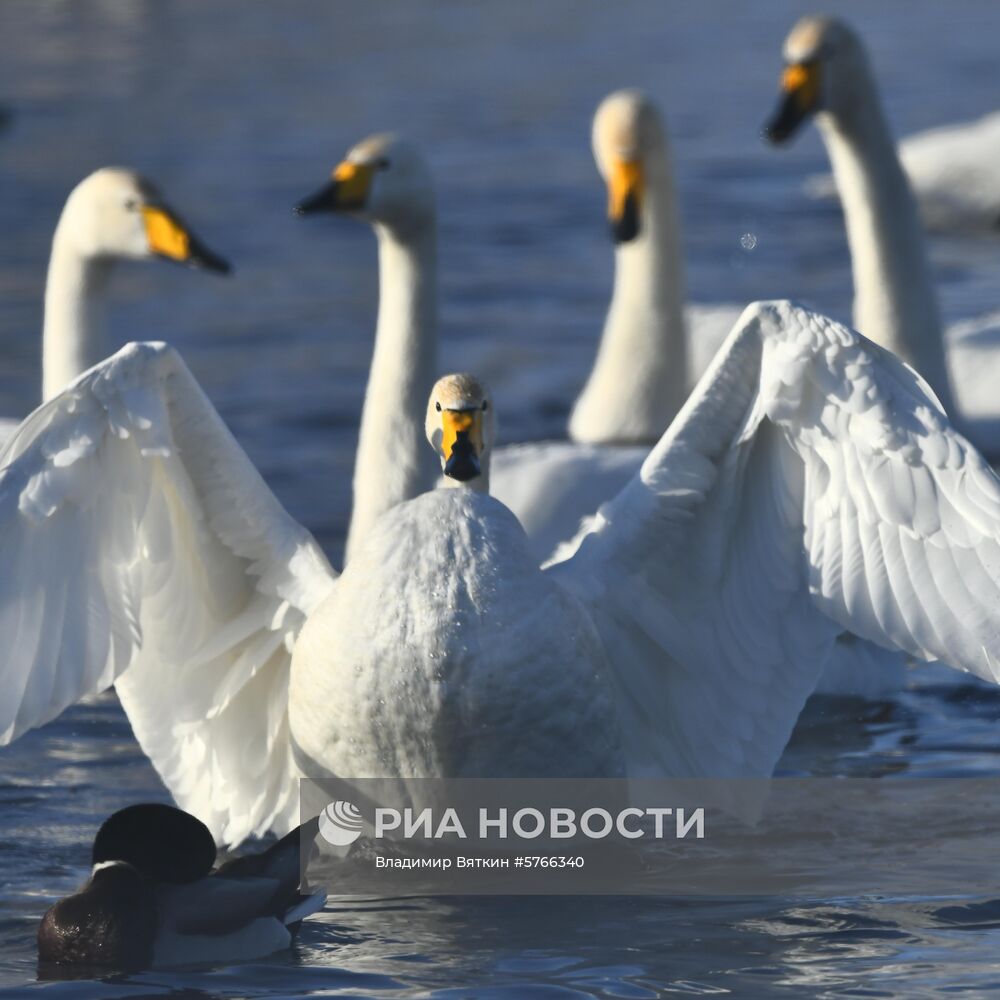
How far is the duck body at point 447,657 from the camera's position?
5.99m

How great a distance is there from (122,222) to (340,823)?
351 centimetres

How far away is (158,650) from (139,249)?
9.47 feet

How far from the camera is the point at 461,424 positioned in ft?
20.6

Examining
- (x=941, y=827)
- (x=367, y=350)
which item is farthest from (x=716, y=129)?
(x=941, y=827)

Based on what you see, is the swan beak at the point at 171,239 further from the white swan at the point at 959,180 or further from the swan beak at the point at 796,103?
the white swan at the point at 959,180

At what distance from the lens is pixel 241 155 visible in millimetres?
19094

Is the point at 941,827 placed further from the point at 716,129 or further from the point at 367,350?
the point at 716,129

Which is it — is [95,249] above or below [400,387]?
above

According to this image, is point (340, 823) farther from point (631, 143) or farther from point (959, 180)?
point (959, 180)

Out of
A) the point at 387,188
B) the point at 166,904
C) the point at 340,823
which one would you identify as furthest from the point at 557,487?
the point at 166,904

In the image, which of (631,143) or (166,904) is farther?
(631,143)

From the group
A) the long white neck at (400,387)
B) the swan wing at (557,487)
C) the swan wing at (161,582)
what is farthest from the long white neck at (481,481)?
the swan wing at (557,487)

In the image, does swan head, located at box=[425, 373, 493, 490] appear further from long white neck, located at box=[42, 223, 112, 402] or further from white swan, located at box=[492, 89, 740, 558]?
white swan, located at box=[492, 89, 740, 558]

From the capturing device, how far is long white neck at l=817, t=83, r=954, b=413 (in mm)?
10102
